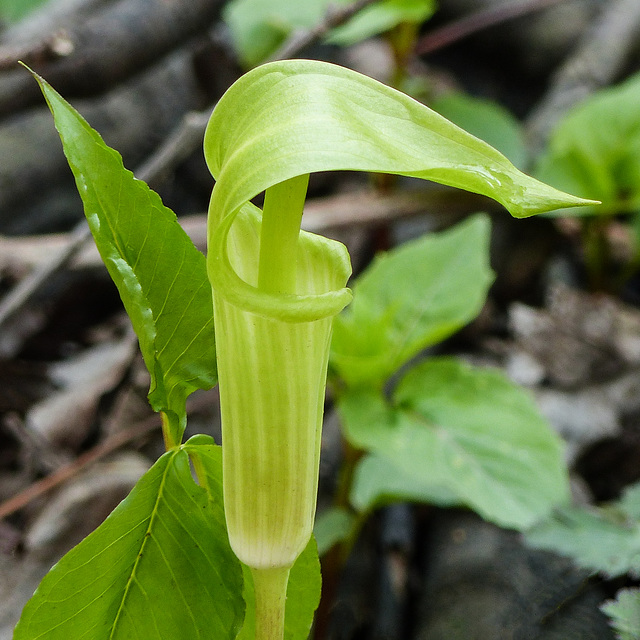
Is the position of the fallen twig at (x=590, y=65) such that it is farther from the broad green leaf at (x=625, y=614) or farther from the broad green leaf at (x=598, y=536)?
the broad green leaf at (x=625, y=614)

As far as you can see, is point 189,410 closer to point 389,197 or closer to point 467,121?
point 389,197

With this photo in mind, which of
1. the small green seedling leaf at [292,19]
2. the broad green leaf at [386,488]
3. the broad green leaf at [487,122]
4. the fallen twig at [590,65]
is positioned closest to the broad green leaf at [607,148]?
the broad green leaf at [487,122]

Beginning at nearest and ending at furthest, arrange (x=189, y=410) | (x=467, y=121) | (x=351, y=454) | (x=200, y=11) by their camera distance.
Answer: (x=351, y=454) < (x=189, y=410) < (x=200, y=11) < (x=467, y=121)

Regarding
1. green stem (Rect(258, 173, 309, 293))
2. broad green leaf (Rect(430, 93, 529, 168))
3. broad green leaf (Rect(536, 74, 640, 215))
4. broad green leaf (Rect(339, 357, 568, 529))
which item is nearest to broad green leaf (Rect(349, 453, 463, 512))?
broad green leaf (Rect(339, 357, 568, 529))

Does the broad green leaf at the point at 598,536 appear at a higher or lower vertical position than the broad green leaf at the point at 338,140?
lower

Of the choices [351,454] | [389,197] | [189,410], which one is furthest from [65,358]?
[389,197]

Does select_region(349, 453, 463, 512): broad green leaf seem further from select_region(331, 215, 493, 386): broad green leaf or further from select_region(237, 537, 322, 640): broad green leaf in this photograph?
select_region(237, 537, 322, 640): broad green leaf
